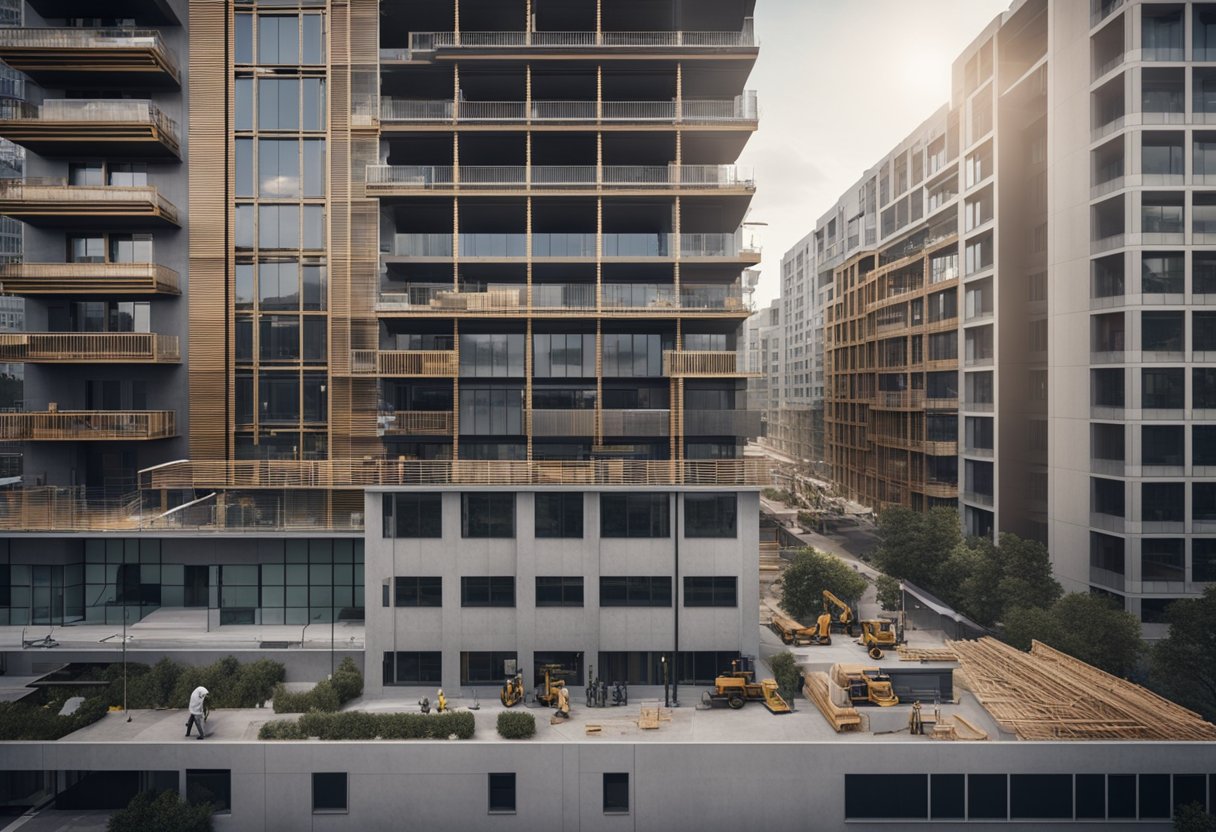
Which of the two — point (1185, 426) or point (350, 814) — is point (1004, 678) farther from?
point (350, 814)

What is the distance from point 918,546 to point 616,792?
25.4 m

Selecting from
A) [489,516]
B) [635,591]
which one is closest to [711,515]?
[635,591]

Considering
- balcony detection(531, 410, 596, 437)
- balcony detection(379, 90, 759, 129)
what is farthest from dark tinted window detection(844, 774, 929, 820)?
balcony detection(379, 90, 759, 129)

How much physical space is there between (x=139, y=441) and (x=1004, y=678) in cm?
4152

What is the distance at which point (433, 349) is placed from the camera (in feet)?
122

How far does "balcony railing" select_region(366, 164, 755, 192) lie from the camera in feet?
114

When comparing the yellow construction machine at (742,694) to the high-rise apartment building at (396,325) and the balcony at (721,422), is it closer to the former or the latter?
the high-rise apartment building at (396,325)

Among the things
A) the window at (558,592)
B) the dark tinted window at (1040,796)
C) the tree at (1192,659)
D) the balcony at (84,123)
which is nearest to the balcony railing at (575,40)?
the balcony at (84,123)

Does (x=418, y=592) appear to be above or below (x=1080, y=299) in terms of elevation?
below

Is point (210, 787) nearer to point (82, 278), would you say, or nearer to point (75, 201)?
point (82, 278)

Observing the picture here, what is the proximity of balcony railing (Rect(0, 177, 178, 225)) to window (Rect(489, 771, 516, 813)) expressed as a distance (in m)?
31.1

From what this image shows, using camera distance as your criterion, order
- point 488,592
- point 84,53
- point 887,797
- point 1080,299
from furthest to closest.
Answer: point 1080,299
point 84,53
point 488,592
point 887,797

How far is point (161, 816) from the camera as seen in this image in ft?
77.8

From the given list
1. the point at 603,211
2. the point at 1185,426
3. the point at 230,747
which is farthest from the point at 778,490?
the point at 230,747
